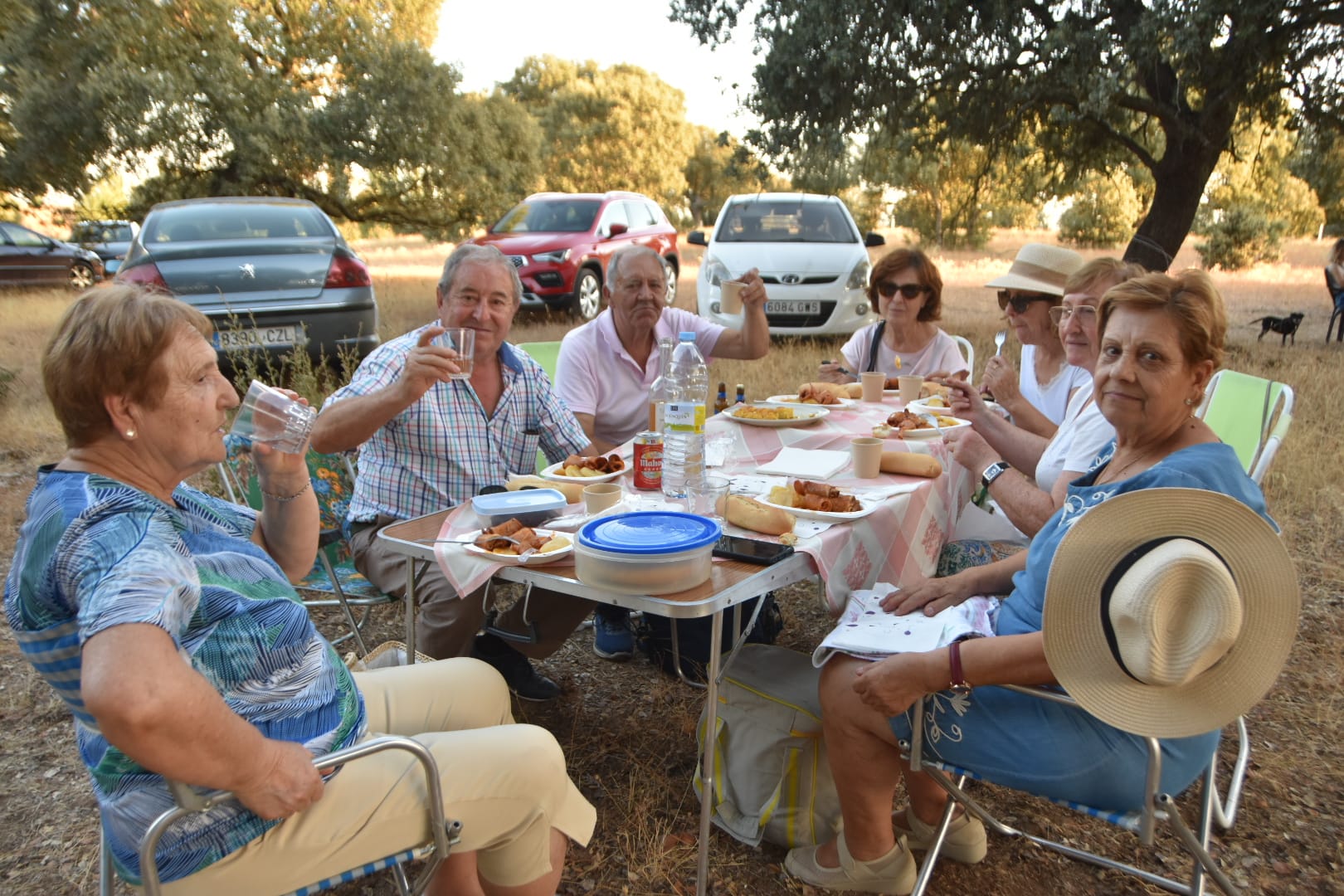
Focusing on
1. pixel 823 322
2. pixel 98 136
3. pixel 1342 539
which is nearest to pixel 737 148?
pixel 823 322

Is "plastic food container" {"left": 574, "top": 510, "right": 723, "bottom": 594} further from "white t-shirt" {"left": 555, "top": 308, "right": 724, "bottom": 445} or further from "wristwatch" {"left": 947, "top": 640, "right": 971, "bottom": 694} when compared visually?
"white t-shirt" {"left": 555, "top": 308, "right": 724, "bottom": 445}

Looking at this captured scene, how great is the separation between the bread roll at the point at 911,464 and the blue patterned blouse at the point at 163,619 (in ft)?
5.71

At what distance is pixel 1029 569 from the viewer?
1.96 metres

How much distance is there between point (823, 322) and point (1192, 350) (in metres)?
7.44

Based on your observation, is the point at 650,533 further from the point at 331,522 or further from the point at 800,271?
the point at 800,271

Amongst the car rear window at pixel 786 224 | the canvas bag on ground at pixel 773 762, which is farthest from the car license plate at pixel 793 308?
the canvas bag on ground at pixel 773 762

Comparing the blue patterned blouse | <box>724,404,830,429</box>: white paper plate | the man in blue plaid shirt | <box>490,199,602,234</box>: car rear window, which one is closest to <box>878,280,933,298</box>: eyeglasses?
<box>724,404,830,429</box>: white paper plate

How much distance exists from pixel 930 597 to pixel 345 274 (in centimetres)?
650

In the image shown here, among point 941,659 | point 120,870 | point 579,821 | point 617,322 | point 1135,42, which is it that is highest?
point 1135,42

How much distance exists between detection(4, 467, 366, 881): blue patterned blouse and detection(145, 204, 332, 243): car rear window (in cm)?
663

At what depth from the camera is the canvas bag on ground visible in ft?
7.40

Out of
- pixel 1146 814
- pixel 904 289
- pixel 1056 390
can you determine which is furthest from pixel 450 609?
pixel 904 289

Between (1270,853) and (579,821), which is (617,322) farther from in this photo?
(1270,853)

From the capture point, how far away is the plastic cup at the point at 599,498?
86.7 inches
